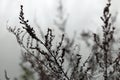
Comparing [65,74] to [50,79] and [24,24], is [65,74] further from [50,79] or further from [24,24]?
[24,24]

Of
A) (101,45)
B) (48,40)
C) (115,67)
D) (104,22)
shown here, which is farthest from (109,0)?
(48,40)

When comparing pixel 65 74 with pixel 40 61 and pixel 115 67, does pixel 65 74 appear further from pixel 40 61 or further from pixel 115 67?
pixel 115 67

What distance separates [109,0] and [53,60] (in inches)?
85.7

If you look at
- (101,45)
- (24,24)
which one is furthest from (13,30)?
(101,45)

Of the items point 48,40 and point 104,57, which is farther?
point 104,57

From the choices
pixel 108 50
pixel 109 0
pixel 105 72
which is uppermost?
pixel 109 0

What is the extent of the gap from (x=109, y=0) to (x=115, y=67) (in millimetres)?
1491

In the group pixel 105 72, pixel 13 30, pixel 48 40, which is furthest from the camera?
pixel 105 72

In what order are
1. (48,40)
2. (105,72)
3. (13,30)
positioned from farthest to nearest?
1. (105,72)
2. (13,30)
3. (48,40)

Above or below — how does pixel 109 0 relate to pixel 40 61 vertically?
above

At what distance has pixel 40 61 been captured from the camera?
589 cm

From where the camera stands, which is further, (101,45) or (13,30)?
(101,45)

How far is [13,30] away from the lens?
6273 millimetres

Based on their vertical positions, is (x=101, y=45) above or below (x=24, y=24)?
below
